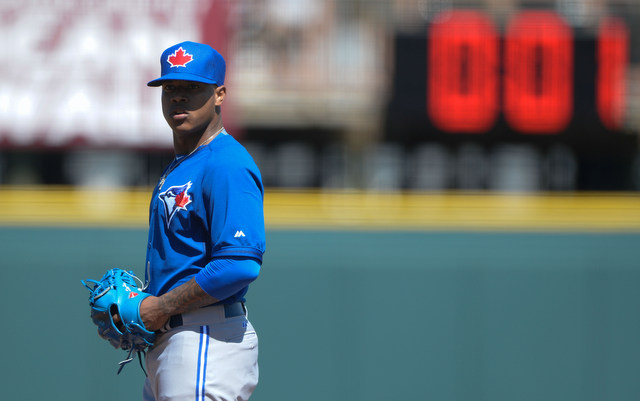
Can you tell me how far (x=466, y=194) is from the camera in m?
3.57

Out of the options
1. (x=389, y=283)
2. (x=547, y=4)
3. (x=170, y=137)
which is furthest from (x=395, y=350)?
(x=547, y=4)

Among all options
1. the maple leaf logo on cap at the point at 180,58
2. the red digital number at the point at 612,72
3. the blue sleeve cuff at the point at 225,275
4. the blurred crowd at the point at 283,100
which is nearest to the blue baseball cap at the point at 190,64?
the maple leaf logo on cap at the point at 180,58

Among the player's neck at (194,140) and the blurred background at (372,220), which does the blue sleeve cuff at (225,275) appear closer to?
the player's neck at (194,140)

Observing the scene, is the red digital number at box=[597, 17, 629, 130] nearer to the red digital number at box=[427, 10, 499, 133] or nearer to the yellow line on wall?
the red digital number at box=[427, 10, 499, 133]

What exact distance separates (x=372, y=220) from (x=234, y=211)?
5.91 feet

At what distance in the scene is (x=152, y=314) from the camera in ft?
5.39

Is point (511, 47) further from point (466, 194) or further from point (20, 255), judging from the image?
point (20, 255)

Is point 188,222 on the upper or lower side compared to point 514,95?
lower

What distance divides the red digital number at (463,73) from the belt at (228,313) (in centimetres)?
318

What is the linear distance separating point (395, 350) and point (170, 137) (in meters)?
1.91

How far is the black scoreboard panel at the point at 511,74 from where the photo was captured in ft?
14.9

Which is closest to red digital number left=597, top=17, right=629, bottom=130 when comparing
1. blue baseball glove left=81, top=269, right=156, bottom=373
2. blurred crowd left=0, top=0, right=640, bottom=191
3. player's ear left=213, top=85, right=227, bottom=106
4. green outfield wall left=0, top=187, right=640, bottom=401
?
blurred crowd left=0, top=0, right=640, bottom=191

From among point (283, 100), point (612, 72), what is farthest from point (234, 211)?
point (283, 100)

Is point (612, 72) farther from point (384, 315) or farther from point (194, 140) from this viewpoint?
point (194, 140)
